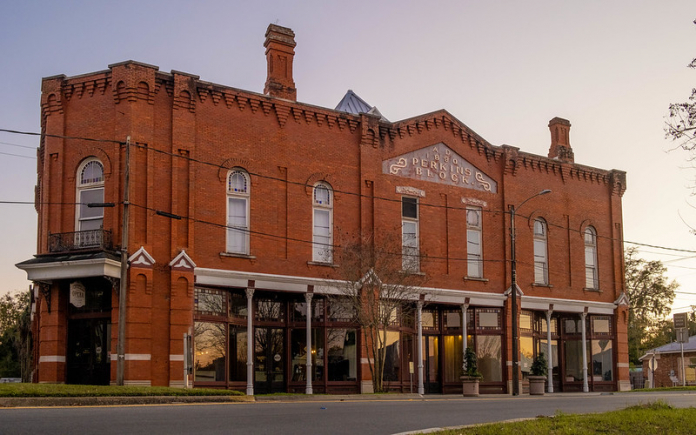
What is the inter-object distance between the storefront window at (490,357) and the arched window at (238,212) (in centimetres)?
1254

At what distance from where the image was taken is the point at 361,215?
3350 centimetres

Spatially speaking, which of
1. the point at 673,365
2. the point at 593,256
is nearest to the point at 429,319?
the point at 593,256

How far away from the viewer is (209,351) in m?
29.1

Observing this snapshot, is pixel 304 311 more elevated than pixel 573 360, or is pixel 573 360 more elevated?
pixel 304 311

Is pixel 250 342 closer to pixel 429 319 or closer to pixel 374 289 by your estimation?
pixel 374 289

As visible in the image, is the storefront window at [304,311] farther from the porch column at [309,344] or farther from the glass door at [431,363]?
the glass door at [431,363]

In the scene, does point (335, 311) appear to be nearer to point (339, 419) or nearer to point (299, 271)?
point (299, 271)

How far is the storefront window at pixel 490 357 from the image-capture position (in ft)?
122

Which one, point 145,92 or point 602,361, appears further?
point 602,361

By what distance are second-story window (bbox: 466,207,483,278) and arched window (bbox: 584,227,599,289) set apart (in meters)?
7.61

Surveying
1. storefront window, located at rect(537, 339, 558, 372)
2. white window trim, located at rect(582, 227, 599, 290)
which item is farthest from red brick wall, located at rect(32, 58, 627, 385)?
white window trim, located at rect(582, 227, 599, 290)

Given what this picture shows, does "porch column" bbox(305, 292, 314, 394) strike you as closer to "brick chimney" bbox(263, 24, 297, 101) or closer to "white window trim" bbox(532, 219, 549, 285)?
"brick chimney" bbox(263, 24, 297, 101)

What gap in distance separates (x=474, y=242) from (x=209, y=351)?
46.5ft

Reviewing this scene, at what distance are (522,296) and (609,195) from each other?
30.9 feet
